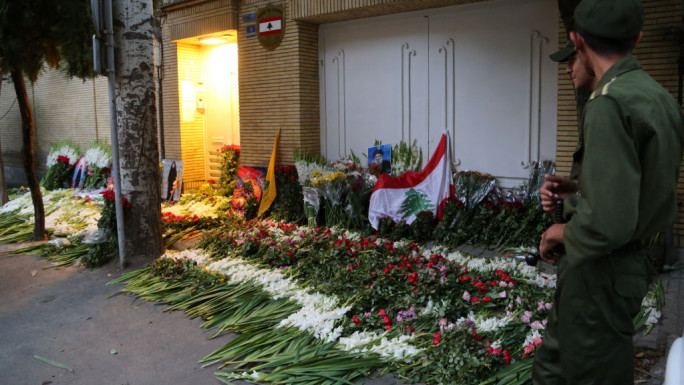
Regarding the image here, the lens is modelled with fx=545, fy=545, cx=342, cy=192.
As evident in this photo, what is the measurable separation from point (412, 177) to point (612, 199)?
6.08 meters

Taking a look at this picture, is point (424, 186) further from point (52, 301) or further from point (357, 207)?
point (52, 301)

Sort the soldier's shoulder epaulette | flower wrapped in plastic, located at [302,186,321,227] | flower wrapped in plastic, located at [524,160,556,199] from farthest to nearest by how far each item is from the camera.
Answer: flower wrapped in plastic, located at [302,186,321,227], flower wrapped in plastic, located at [524,160,556,199], the soldier's shoulder epaulette

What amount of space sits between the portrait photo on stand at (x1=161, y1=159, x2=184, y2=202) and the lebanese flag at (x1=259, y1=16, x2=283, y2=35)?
137 inches


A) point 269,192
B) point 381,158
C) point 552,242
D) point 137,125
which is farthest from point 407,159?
point 552,242

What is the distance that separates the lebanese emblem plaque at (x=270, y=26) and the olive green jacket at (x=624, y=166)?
808cm

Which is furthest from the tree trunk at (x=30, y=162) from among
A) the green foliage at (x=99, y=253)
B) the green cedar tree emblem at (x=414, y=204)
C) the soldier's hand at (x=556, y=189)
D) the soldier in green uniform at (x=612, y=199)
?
the soldier in green uniform at (x=612, y=199)

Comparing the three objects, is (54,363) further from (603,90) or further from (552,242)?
(603,90)

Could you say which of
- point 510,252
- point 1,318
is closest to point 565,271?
point 510,252

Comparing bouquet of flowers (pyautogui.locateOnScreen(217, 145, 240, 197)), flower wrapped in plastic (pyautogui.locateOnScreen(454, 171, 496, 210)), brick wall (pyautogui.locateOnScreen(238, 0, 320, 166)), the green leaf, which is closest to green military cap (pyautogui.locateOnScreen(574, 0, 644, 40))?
the green leaf

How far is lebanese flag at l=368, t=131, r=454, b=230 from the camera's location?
25.0 feet

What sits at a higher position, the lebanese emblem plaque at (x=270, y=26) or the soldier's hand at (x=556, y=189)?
the lebanese emblem plaque at (x=270, y=26)

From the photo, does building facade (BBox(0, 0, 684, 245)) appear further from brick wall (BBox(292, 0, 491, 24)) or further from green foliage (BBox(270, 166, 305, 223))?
green foliage (BBox(270, 166, 305, 223))

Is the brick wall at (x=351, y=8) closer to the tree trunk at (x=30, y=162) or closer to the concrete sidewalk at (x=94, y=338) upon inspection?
the tree trunk at (x=30, y=162)

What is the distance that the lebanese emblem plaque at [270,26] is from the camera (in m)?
9.37
